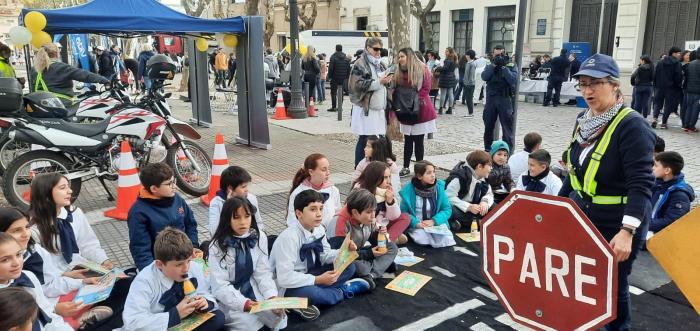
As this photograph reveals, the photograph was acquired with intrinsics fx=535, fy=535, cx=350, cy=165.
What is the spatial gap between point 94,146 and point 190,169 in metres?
1.10

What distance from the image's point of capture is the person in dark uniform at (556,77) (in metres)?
16.0

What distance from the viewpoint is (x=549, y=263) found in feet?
7.09

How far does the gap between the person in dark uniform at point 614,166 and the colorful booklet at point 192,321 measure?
2.29 metres

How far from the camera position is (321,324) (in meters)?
3.56

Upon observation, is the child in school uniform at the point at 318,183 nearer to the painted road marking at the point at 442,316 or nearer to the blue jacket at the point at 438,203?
the blue jacket at the point at 438,203

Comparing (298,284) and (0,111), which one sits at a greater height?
(0,111)

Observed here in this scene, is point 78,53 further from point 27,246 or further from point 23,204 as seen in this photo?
point 27,246

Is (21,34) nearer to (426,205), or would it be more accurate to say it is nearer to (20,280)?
(20,280)

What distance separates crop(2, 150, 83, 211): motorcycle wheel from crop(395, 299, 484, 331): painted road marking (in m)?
4.12

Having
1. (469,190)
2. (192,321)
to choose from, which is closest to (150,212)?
(192,321)

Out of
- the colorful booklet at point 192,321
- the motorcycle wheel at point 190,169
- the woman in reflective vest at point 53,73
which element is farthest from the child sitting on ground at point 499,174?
→ the woman in reflective vest at point 53,73

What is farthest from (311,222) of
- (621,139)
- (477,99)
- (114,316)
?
(477,99)

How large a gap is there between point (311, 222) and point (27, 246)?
179 centimetres

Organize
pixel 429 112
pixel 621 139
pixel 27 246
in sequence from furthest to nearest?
pixel 429 112 < pixel 27 246 < pixel 621 139
